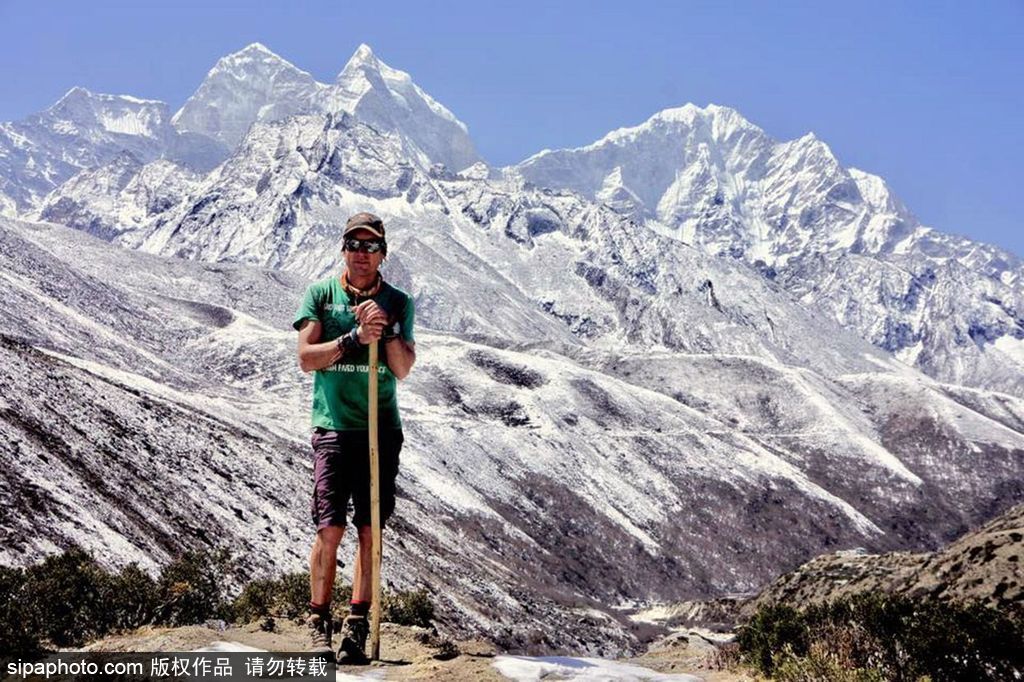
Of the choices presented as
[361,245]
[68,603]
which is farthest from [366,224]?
[68,603]

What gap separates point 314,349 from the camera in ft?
27.5

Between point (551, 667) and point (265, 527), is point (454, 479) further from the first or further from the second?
point (551, 667)

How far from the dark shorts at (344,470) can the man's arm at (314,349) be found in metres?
0.70

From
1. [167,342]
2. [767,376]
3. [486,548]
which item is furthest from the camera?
[767,376]

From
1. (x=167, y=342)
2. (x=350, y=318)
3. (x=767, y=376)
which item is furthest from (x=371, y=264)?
(x=767, y=376)

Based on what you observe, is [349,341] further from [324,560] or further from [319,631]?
[319,631]

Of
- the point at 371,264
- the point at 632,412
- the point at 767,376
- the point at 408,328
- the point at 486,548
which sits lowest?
the point at 486,548

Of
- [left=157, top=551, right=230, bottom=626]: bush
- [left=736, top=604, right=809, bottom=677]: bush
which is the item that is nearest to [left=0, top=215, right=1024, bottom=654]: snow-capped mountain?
[left=157, top=551, right=230, bottom=626]: bush

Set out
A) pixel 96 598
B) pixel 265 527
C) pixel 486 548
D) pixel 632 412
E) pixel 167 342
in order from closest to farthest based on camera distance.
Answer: pixel 96 598 → pixel 265 527 → pixel 486 548 → pixel 167 342 → pixel 632 412

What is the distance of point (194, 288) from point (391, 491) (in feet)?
576

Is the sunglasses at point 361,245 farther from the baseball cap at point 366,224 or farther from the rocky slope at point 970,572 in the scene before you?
the rocky slope at point 970,572

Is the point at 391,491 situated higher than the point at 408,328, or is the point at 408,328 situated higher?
the point at 408,328

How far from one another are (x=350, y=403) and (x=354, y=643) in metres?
2.35

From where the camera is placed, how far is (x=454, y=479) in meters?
90.2
